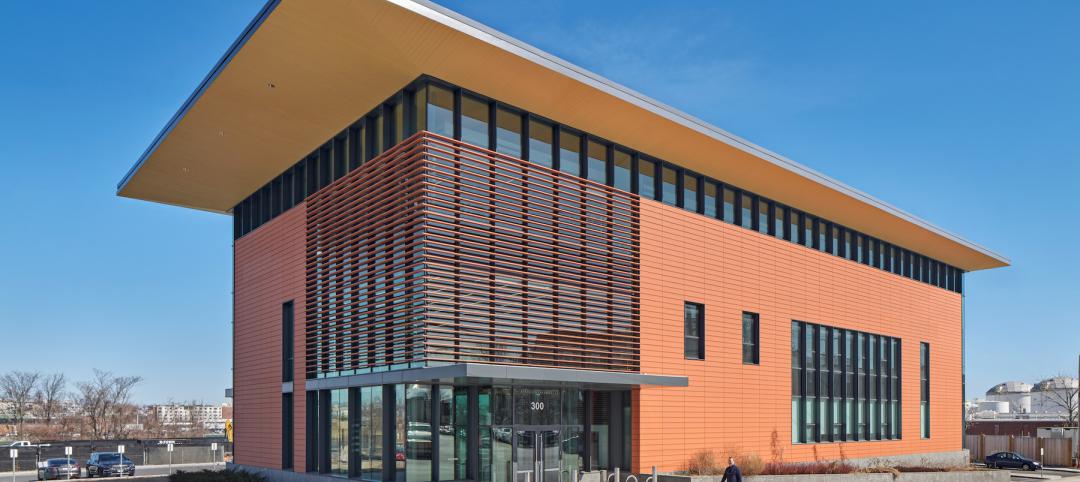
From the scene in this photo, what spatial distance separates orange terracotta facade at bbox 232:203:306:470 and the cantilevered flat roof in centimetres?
245

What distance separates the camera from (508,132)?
25609mm

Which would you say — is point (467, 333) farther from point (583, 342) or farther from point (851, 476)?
point (851, 476)

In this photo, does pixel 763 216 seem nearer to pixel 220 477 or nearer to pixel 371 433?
pixel 371 433

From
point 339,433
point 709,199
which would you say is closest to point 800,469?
point 709,199

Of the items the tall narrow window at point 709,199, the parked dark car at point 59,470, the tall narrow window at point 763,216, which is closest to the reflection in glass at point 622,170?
the tall narrow window at point 709,199

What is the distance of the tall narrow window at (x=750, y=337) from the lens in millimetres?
33750

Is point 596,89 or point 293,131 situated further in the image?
point 293,131

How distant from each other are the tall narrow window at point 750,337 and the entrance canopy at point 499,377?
628cm

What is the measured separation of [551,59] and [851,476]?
17.9 metres

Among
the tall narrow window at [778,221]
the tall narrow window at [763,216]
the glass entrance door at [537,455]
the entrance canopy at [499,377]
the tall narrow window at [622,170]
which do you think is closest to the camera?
the entrance canopy at [499,377]

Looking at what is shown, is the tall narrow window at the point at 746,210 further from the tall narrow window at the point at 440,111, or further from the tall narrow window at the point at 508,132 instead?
the tall narrow window at the point at 440,111

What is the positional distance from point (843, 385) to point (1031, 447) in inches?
1035

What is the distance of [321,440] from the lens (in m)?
29.1

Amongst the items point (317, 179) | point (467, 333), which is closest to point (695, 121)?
point (467, 333)
